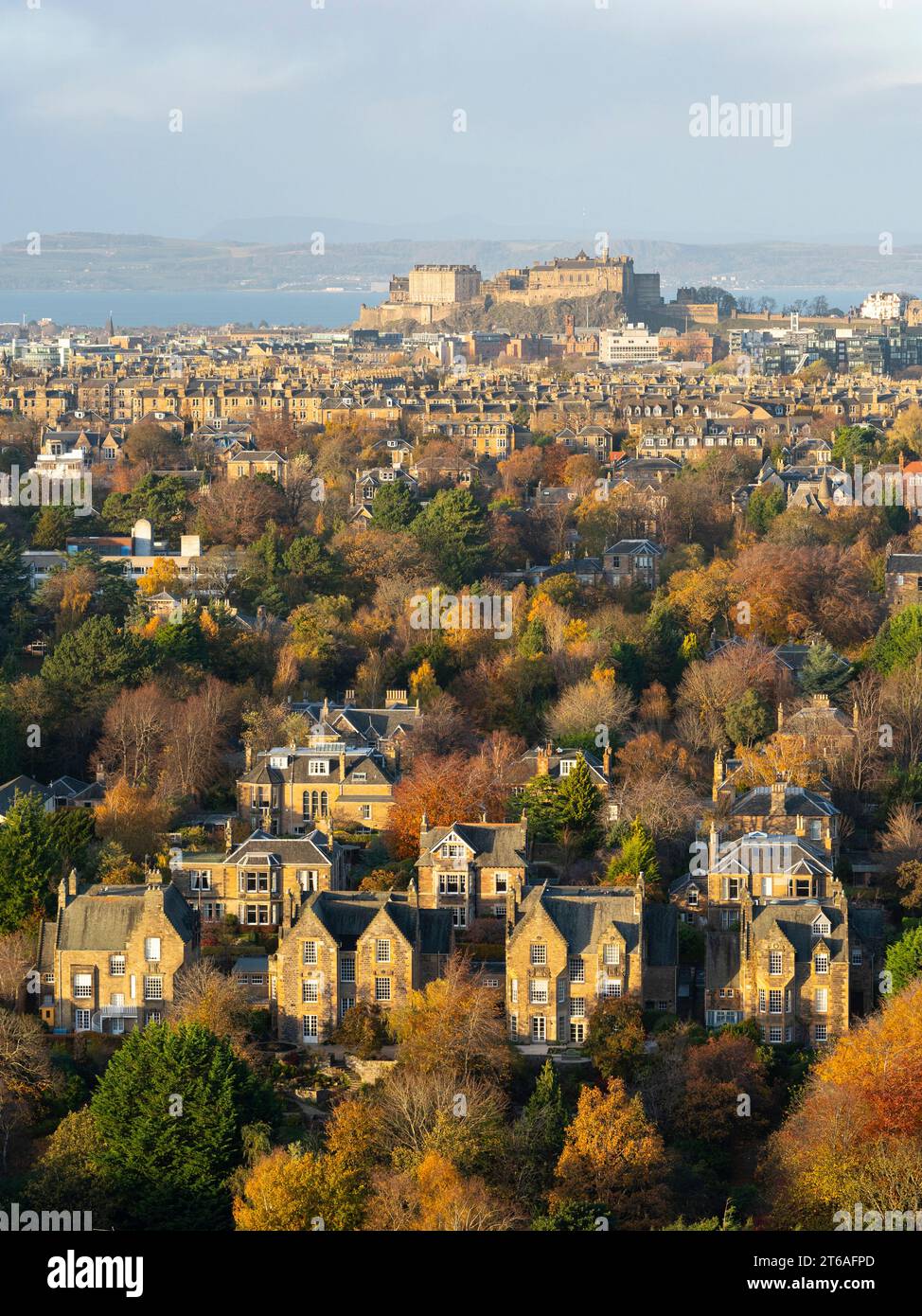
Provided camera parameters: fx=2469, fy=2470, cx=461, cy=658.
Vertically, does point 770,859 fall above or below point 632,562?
below

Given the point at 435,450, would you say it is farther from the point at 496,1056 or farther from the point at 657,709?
the point at 496,1056

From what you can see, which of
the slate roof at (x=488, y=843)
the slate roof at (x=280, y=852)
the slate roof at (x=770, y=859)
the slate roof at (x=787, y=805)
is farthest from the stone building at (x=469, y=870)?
the slate roof at (x=787, y=805)

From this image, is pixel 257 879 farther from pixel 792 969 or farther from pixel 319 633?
pixel 319 633

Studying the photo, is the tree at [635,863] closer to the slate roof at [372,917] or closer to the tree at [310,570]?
the slate roof at [372,917]

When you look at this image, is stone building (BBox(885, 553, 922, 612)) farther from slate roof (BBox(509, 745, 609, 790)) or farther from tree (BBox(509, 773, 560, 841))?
tree (BBox(509, 773, 560, 841))

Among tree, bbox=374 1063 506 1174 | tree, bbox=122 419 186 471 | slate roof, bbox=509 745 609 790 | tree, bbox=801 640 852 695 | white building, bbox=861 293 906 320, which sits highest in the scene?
white building, bbox=861 293 906 320

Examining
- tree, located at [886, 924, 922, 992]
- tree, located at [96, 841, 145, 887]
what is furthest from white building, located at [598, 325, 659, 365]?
tree, located at [886, 924, 922, 992]

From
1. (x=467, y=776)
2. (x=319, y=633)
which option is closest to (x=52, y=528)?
(x=319, y=633)
